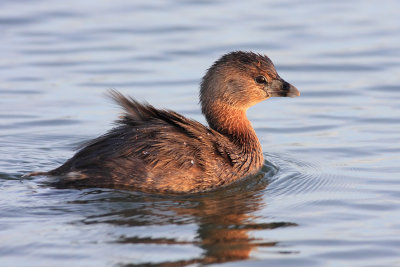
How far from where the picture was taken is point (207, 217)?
8.27 metres

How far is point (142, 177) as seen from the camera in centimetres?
872

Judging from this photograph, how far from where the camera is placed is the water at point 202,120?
750 centimetres

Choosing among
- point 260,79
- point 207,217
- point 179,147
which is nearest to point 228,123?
point 260,79

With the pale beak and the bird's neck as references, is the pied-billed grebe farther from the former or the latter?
the pale beak

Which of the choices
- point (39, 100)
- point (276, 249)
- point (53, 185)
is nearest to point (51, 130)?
point (39, 100)

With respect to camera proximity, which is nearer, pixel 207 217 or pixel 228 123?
pixel 207 217

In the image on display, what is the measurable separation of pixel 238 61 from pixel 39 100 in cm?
407

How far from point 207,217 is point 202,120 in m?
3.93

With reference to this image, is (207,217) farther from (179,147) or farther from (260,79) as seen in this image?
(260,79)

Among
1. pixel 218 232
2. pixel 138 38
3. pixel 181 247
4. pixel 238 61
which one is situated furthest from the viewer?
pixel 138 38

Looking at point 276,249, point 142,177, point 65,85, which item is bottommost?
point 276,249

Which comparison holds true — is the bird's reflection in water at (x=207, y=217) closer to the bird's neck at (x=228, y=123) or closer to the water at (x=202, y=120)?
the water at (x=202, y=120)

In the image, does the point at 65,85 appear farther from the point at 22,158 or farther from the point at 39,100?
the point at 22,158

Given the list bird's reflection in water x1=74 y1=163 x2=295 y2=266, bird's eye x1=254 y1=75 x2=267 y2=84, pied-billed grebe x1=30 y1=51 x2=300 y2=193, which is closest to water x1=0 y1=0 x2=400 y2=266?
bird's reflection in water x1=74 y1=163 x2=295 y2=266
